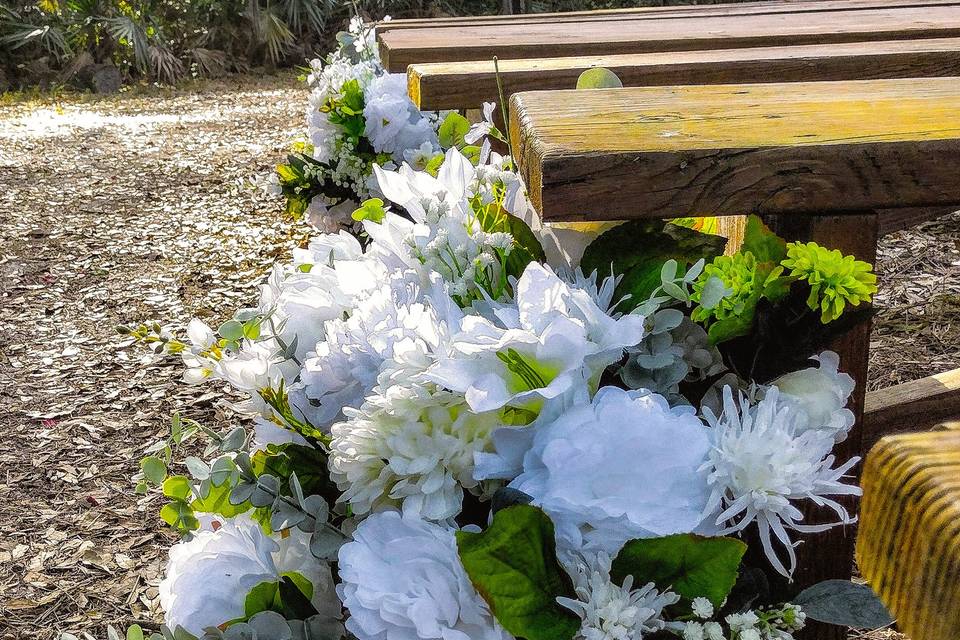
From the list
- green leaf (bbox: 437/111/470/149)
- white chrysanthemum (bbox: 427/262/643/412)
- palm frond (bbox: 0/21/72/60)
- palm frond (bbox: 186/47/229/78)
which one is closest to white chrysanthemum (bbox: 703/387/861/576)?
white chrysanthemum (bbox: 427/262/643/412)

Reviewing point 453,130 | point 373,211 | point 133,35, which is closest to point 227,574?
point 373,211

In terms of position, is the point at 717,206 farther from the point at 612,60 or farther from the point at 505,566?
the point at 612,60

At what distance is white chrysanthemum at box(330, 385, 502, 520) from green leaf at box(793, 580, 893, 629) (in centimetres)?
29

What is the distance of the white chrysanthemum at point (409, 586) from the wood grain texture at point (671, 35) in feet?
4.17

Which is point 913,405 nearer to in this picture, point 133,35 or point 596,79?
point 596,79

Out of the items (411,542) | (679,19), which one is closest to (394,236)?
(411,542)

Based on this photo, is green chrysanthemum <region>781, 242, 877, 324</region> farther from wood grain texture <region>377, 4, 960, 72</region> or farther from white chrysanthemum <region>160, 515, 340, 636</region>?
wood grain texture <region>377, 4, 960, 72</region>

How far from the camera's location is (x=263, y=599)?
0.80 metres

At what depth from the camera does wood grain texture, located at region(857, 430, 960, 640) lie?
0.32 meters

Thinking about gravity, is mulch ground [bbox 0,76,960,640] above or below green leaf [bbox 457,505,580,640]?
below

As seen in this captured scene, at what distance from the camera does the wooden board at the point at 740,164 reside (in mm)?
673

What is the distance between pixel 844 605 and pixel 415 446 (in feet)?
1.18

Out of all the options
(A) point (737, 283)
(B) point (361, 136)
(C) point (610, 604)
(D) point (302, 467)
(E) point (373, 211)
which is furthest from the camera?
(B) point (361, 136)

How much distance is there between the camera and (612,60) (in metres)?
1.47
